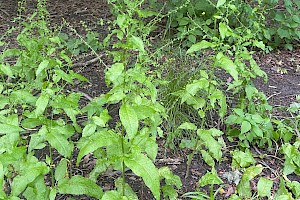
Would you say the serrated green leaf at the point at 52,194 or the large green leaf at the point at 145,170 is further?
the serrated green leaf at the point at 52,194

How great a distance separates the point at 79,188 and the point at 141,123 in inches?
44.5

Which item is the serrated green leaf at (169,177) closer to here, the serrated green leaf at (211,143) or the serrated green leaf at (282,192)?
the serrated green leaf at (211,143)

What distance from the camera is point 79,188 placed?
2355 millimetres

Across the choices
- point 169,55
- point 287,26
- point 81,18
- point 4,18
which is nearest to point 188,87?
point 169,55

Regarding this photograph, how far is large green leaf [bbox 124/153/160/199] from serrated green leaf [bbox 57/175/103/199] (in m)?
0.36

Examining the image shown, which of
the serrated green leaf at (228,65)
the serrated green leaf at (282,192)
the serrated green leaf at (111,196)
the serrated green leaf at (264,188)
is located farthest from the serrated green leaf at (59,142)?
the serrated green leaf at (282,192)

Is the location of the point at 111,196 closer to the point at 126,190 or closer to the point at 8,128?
the point at 126,190

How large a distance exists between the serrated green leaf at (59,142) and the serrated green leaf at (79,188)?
167mm

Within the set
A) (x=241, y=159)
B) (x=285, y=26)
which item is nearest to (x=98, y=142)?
(x=241, y=159)

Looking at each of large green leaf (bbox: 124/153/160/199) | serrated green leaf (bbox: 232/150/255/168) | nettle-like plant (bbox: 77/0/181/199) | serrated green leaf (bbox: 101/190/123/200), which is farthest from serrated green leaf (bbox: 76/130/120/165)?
serrated green leaf (bbox: 232/150/255/168)

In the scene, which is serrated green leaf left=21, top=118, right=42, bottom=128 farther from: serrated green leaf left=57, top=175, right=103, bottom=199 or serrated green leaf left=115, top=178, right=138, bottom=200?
serrated green leaf left=115, top=178, right=138, bottom=200

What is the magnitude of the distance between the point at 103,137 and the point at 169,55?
7.37 feet

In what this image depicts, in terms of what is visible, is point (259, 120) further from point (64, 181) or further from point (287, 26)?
point (287, 26)

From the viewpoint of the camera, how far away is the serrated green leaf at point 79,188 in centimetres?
234
